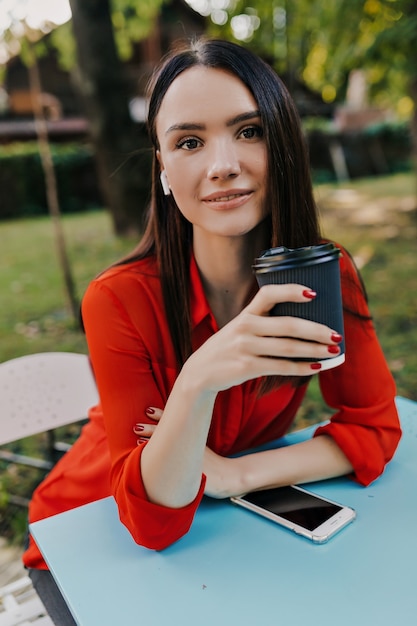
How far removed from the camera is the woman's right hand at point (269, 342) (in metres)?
1.00

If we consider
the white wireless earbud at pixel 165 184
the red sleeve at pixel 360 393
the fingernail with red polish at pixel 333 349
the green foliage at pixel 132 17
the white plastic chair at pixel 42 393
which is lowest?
the white plastic chair at pixel 42 393

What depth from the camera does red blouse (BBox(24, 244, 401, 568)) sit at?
149cm

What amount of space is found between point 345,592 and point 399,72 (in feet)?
24.4

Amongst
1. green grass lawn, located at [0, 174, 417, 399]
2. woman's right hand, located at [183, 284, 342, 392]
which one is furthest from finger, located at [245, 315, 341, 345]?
green grass lawn, located at [0, 174, 417, 399]

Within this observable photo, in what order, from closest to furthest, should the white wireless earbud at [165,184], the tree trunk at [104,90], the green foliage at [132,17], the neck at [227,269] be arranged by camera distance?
the white wireless earbud at [165,184] < the neck at [227,269] < the tree trunk at [104,90] < the green foliage at [132,17]

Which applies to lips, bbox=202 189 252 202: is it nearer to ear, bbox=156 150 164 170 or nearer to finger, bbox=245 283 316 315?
ear, bbox=156 150 164 170

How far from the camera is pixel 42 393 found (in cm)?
245

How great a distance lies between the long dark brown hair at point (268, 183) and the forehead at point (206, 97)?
0.07 ft

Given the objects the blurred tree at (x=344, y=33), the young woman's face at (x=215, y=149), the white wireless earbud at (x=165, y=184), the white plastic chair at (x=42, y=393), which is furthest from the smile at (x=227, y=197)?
the blurred tree at (x=344, y=33)

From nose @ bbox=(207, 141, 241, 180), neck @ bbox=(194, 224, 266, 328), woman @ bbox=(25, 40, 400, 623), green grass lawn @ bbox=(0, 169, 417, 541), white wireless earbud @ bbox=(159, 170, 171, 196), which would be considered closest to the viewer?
woman @ bbox=(25, 40, 400, 623)

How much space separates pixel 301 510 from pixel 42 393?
1395 millimetres

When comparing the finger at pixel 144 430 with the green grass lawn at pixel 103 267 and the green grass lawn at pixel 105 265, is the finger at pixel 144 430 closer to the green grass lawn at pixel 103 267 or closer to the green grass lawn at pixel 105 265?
the green grass lawn at pixel 103 267

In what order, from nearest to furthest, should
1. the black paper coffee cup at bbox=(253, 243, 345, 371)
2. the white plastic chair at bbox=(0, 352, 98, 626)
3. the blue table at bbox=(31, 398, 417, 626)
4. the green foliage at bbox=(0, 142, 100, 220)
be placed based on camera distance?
1. the black paper coffee cup at bbox=(253, 243, 345, 371)
2. the blue table at bbox=(31, 398, 417, 626)
3. the white plastic chair at bbox=(0, 352, 98, 626)
4. the green foliage at bbox=(0, 142, 100, 220)

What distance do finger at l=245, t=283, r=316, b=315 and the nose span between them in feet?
1.43
